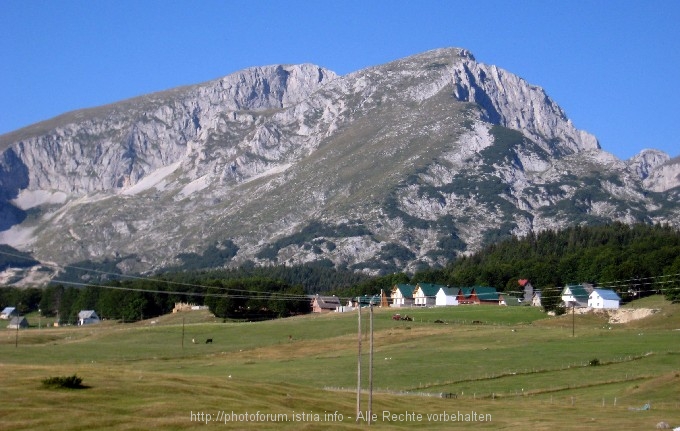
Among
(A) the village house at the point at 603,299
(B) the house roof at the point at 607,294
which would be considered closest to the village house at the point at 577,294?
(A) the village house at the point at 603,299

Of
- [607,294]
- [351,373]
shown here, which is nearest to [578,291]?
[607,294]

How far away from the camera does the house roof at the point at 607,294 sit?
178875 mm

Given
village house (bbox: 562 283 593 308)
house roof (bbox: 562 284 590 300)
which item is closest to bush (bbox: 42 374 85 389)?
village house (bbox: 562 283 593 308)

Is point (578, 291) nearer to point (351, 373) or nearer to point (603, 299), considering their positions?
point (603, 299)

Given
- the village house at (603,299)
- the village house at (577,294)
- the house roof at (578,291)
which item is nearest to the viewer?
the village house at (603,299)

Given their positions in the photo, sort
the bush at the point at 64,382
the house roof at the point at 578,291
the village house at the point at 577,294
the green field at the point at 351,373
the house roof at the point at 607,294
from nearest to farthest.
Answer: the green field at the point at 351,373
the bush at the point at 64,382
the house roof at the point at 607,294
the village house at the point at 577,294
the house roof at the point at 578,291

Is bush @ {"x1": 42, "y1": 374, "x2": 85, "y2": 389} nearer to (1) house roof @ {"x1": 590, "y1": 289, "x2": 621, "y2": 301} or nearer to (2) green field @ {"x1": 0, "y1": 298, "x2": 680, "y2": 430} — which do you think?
(2) green field @ {"x1": 0, "y1": 298, "x2": 680, "y2": 430}

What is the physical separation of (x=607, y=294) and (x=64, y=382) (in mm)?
135175

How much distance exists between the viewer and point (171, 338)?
515ft

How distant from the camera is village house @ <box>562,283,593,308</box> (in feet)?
610

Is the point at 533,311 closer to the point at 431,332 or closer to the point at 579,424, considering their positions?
the point at 431,332

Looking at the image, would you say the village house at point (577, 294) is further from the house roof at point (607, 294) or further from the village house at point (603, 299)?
the house roof at point (607, 294)

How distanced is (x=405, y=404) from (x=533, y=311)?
102319 mm

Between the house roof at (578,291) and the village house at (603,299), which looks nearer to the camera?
the village house at (603,299)
